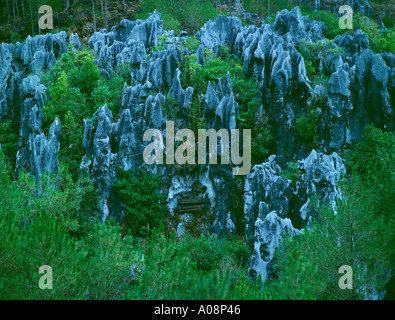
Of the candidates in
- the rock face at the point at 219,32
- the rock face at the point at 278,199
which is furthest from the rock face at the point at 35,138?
the rock face at the point at 219,32

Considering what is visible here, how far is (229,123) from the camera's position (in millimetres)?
24438

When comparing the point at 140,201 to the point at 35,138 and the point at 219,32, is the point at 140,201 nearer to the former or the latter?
the point at 35,138

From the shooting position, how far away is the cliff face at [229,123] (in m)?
21.8

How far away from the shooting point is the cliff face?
21750mm

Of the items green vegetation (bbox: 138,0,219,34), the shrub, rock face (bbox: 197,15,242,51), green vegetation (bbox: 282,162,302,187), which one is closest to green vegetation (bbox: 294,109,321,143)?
green vegetation (bbox: 282,162,302,187)

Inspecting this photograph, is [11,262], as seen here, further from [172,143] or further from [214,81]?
[214,81]

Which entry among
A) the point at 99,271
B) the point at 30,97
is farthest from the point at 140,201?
the point at 30,97

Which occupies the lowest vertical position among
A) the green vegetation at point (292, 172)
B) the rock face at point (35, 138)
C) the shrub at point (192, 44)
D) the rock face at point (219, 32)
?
the green vegetation at point (292, 172)

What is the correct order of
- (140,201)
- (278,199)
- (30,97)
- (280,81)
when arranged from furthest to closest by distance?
1. (280,81)
2. (30,97)
3. (140,201)
4. (278,199)

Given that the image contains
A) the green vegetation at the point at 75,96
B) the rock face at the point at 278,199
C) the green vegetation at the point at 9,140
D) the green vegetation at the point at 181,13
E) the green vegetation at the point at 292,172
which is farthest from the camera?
the green vegetation at the point at 181,13

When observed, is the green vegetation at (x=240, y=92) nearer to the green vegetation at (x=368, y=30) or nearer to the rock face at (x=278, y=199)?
the rock face at (x=278, y=199)

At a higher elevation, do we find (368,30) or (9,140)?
(368,30)

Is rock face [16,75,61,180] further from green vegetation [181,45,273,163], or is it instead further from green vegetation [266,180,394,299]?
green vegetation [266,180,394,299]

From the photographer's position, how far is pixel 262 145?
1009 inches
